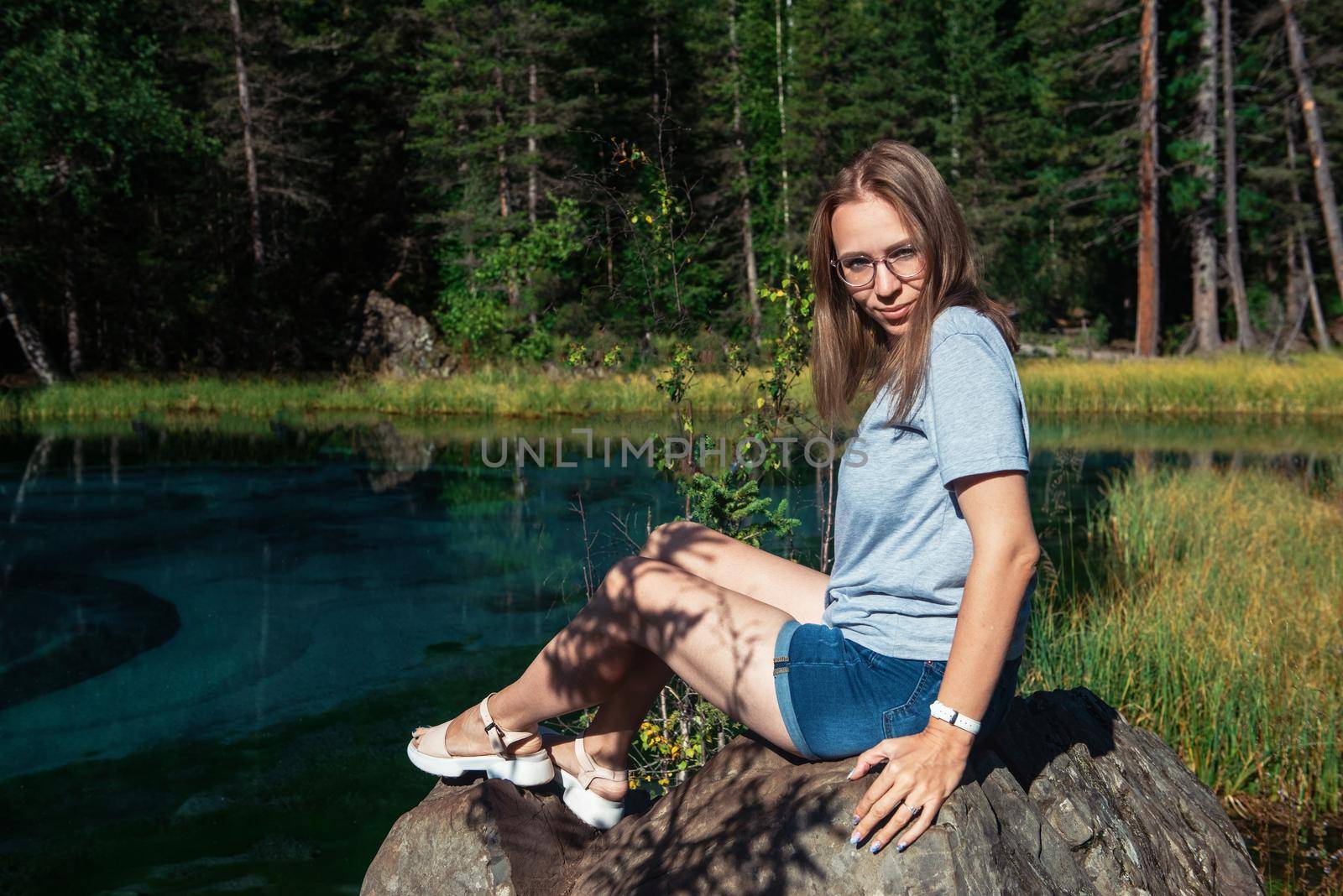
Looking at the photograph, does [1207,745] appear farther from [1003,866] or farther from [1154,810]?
[1003,866]

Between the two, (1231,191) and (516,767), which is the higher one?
(1231,191)

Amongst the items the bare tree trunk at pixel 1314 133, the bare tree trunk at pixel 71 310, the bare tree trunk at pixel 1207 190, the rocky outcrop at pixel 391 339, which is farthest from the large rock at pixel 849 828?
the bare tree trunk at pixel 1207 190

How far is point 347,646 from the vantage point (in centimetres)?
571

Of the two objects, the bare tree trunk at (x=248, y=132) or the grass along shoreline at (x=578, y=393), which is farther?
the bare tree trunk at (x=248, y=132)

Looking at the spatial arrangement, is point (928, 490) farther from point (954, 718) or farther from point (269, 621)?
point (269, 621)

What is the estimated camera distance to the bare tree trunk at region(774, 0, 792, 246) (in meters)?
23.1

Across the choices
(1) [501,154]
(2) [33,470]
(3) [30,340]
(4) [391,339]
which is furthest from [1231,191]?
(3) [30,340]

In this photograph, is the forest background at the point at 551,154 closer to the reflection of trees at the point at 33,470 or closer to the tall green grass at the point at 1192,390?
the tall green grass at the point at 1192,390

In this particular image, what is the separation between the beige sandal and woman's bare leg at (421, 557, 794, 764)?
0.02 m

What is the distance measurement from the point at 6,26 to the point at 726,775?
1692 cm

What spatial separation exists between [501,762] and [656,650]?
51cm

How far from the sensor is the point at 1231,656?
393 centimetres

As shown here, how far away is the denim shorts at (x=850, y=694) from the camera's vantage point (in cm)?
197

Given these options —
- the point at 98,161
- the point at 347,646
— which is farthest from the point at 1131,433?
the point at 98,161
